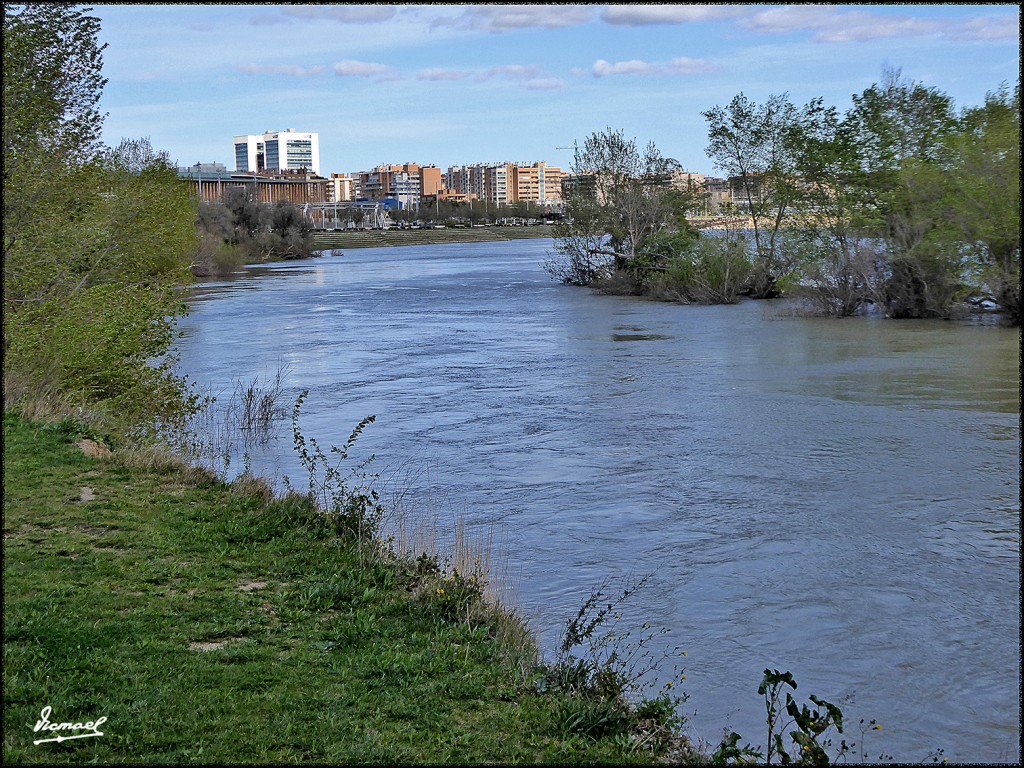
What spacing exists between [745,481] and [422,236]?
464 ft

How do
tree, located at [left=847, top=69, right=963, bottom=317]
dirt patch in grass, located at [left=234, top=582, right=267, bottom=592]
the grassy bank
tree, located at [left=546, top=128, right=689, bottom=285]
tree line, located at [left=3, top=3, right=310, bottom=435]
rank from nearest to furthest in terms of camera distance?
dirt patch in grass, located at [left=234, top=582, right=267, bottom=592] < tree line, located at [left=3, top=3, right=310, bottom=435] < tree, located at [left=847, top=69, right=963, bottom=317] < tree, located at [left=546, top=128, right=689, bottom=285] < the grassy bank

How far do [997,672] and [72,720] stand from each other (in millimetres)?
6329

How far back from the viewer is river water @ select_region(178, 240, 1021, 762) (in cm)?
792

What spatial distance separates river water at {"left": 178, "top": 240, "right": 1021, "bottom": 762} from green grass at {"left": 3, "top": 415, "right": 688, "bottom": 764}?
1543 mm

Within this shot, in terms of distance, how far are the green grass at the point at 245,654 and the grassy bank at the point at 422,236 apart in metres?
109

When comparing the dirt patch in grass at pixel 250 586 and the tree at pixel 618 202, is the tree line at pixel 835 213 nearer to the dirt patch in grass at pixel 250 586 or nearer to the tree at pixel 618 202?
the tree at pixel 618 202

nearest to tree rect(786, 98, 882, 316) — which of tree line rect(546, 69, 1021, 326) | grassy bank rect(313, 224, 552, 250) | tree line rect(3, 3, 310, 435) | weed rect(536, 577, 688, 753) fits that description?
tree line rect(546, 69, 1021, 326)

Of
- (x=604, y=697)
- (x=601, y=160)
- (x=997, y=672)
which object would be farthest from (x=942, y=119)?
(x=604, y=697)

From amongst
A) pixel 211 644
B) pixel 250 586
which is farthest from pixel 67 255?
pixel 211 644

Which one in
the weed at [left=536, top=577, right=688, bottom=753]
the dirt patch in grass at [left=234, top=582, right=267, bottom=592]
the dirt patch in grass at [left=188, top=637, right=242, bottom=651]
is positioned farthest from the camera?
the dirt patch in grass at [left=234, top=582, right=267, bottom=592]

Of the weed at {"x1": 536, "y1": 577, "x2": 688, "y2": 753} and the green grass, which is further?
the weed at {"x1": 536, "y1": 577, "x2": 688, "y2": 753}

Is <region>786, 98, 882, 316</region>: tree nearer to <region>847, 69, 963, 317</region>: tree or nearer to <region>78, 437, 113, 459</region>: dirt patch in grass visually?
<region>847, 69, 963, 317</region>: tree

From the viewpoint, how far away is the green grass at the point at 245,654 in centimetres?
519

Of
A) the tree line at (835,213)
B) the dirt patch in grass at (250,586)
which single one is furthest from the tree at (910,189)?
the dirt patch in grass at (250,586)
